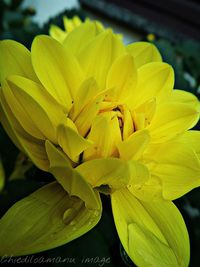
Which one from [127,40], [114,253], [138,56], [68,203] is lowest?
[127,40]

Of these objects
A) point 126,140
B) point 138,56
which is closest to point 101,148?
point 126,140

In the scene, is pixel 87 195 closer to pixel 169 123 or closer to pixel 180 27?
pixel 169 123

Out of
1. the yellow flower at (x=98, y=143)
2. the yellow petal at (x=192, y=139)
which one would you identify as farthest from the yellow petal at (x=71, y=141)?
the yellow petal at (x=192, y=139)

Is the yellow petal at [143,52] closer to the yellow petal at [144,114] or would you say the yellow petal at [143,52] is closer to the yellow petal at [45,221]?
the yellow petal at [144,114]

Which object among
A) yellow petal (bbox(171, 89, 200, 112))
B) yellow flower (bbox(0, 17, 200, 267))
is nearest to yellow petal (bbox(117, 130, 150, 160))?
yellow flower (bbox(0, 17, 200, 267))

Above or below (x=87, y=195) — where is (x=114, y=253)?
below
